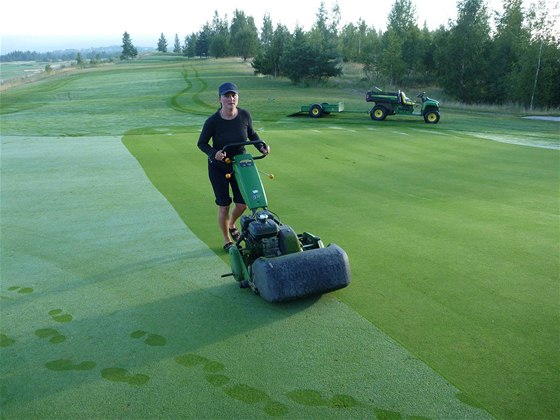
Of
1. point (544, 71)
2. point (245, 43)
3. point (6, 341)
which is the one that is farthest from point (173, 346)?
point (245, 43)

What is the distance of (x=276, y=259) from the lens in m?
4.33

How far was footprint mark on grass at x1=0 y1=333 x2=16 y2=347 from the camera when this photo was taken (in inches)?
158

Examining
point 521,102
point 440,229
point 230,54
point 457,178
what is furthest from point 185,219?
point 230,54

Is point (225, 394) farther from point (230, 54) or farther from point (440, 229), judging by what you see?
point (230, 54)

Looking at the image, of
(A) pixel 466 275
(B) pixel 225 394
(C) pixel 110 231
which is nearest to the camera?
(B) pixel 225 394

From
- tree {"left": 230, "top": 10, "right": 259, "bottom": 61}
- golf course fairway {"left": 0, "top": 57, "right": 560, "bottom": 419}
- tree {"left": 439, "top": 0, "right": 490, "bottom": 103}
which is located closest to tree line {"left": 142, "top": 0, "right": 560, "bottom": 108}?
tree {"left": 439, "top": 0, "right": 490, "bottom": 103}

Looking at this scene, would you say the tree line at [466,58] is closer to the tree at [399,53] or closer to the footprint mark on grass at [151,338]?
the tree at [399,53]

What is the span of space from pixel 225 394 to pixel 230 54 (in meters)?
106

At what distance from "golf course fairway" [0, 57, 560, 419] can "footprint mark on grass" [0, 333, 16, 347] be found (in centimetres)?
8

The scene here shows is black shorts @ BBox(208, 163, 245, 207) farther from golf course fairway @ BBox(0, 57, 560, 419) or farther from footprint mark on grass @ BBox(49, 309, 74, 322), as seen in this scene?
footprint mark on grass @ BBox(49, 309, 74, 322)

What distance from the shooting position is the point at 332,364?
142 inches

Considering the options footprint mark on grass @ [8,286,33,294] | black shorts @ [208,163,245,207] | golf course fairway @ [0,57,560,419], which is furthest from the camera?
black shorts @ [208,163,245,207]

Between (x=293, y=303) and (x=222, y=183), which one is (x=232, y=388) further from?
(x=222, y=183)

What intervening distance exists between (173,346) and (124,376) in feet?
1.57
